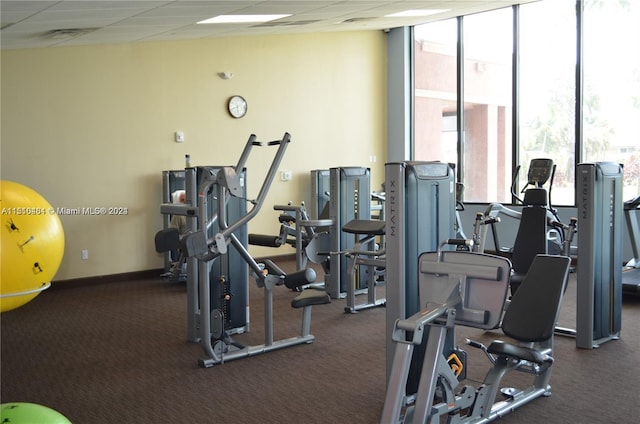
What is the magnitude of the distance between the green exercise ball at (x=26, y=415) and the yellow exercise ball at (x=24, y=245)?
1.01 feet

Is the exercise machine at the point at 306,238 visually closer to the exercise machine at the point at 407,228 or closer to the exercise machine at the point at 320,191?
the exercise machine at the point at 320,191

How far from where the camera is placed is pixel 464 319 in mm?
2605

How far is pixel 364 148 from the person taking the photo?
31.2ft

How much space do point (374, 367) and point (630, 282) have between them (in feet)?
10.5

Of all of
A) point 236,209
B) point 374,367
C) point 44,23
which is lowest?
point 374,367

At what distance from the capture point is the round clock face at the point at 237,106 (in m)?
8.12

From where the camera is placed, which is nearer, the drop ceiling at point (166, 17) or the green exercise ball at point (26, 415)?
the green exercise ball at point (26, 415)

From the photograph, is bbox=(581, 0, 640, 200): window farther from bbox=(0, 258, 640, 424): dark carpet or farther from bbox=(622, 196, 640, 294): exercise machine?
bbox=(0, 258, 640, 424): dark carpet

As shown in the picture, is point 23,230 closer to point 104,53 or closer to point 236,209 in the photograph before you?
point 236,209

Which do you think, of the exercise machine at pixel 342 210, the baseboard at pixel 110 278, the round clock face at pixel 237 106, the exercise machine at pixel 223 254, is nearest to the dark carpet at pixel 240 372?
the exercise machine at pixel 223 254

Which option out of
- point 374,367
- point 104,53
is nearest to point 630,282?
point 374,367

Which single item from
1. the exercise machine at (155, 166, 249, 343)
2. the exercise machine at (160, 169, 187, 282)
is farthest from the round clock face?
the exercise machine at (155, 166, 249, 343)

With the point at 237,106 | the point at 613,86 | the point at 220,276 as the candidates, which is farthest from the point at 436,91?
the point at 220,276

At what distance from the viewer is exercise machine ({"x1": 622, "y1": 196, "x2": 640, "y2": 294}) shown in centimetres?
588
